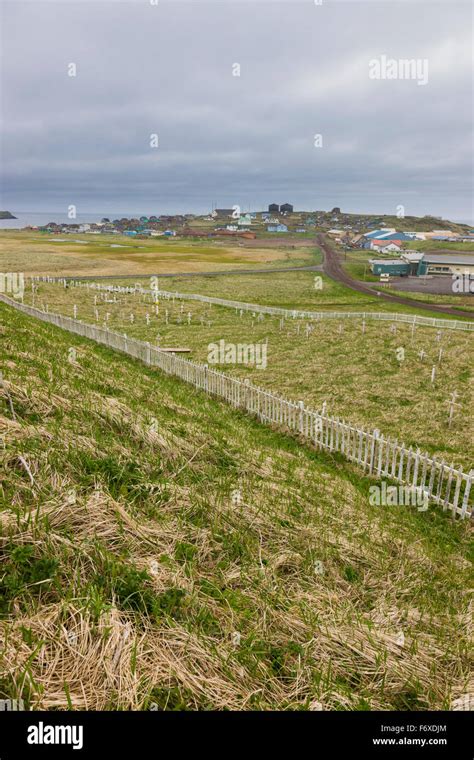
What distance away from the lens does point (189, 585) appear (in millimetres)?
3359

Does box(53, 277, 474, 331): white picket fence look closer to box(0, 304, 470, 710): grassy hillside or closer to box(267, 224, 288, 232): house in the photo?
box(0, 304, 470, 710): grassy hillside

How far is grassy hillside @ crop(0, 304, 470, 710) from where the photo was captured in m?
2.67

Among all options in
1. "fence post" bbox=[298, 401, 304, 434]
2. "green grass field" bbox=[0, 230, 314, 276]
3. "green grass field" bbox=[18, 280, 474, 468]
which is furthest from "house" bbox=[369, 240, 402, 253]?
"fence post" bbox=[298, 401, 304, 434]

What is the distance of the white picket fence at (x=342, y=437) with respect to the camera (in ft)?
25.9

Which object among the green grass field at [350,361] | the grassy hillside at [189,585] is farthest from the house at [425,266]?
the grassy hillside at [189,585]

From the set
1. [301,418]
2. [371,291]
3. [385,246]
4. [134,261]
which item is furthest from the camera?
[385,246]

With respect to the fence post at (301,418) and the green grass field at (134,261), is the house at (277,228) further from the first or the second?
the fence post at (301,418)

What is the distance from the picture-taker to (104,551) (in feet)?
10.9

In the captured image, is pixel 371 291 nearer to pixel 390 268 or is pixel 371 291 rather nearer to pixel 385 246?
pixel 390 268

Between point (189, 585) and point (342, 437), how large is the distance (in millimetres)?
6733

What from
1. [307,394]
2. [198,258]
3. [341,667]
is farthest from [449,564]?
[198,258]

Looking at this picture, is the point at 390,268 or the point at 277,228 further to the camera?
the point at 277,228

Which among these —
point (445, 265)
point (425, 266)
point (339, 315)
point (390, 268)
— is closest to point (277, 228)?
Result: point (390, 268)
